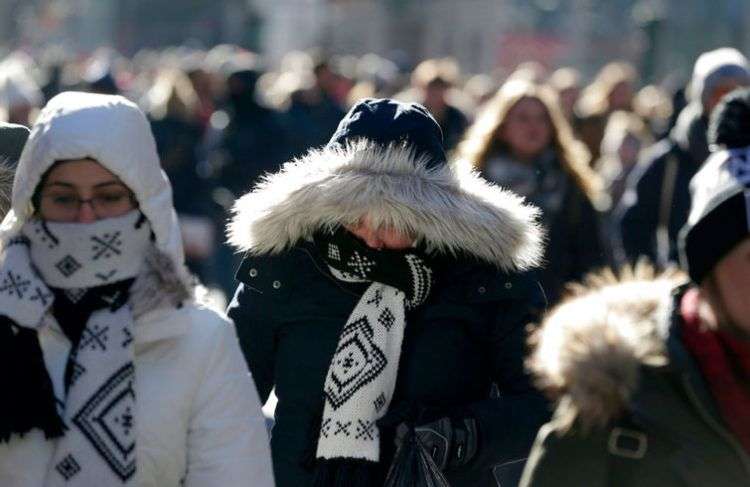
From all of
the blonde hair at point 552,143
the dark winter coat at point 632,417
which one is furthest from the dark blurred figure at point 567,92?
the dark winter coat at point 632,417

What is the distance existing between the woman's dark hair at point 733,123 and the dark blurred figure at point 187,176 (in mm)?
9840

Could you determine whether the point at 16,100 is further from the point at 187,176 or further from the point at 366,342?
the point at 366,342

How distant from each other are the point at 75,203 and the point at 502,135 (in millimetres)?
4880

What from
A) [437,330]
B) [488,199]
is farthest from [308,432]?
[488,199]

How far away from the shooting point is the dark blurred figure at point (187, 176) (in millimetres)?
13289

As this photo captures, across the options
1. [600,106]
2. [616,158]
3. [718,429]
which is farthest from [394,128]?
[600,106]

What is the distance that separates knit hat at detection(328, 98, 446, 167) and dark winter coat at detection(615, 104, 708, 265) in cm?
366

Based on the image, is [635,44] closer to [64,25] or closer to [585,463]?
[64,25]

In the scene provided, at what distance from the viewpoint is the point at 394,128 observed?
4809 millimetres

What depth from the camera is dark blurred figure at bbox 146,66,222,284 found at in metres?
13.3

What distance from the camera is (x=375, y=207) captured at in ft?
15.5

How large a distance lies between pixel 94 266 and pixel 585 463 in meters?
1.28

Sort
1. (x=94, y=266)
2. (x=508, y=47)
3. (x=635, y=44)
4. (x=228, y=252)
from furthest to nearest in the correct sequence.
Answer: (x=635, y=44) < (x=508, y=47) < (x=228, y=252) < (x=94, y=266)

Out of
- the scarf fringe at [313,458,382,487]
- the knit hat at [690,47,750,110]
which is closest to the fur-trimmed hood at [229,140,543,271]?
the scarf fringe at [313,458,382,487]
